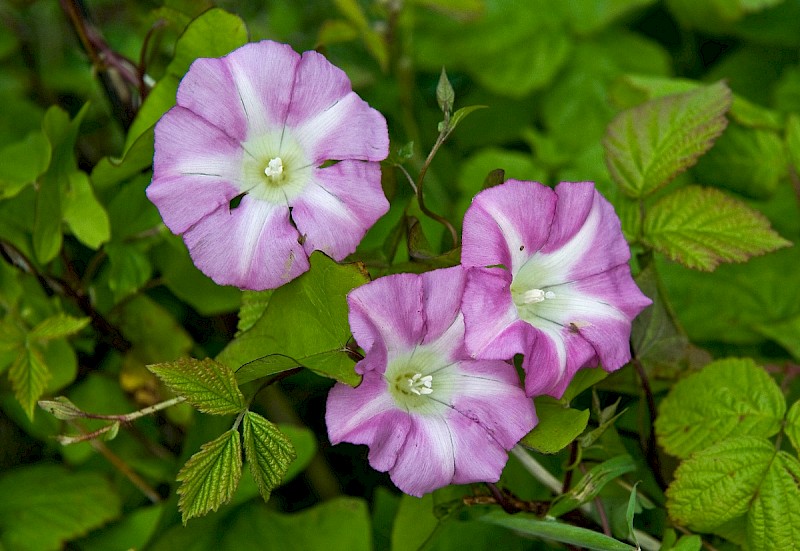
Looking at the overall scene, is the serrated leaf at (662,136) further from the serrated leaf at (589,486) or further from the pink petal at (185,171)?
the pink petal at (185,171)

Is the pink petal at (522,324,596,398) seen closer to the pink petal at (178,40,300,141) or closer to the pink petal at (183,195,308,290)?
the pink petal at (183,195,308,290)

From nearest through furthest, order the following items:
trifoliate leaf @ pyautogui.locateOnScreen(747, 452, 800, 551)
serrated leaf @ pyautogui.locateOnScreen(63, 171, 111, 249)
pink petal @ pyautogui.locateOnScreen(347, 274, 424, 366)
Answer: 1. pink petal @ pyautogui.locateOnScreen(347, 274, 424, 366)
2. trifoliate leaf @ pyautogui.locateOnScreen(747, 452, 800, 551)
3. serrated leaf @ pyautogui.locateOnScreen(63, 171, 111, 249)

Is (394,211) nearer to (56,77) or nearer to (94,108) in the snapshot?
(94,108)

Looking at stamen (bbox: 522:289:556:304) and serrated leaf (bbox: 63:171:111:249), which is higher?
serrated leaf (bbox: 63:171:111:249)

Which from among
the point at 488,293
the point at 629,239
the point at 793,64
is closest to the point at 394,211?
the point at 629,239

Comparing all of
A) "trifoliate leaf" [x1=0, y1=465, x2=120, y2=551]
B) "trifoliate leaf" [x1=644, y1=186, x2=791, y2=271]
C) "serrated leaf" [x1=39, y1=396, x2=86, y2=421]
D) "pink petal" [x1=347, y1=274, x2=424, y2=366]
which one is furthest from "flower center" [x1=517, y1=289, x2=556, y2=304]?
"trifoliate leaf" [x1=0, y1=465, x2=120, y2=551]

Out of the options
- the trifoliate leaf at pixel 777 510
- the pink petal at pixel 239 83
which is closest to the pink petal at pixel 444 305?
the pink petal at pixel 239 83

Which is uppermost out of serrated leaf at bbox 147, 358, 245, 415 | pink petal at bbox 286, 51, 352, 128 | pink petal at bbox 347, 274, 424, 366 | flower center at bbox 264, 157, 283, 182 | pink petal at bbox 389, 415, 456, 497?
pink petal at bbox 286, 51, 352, 128
